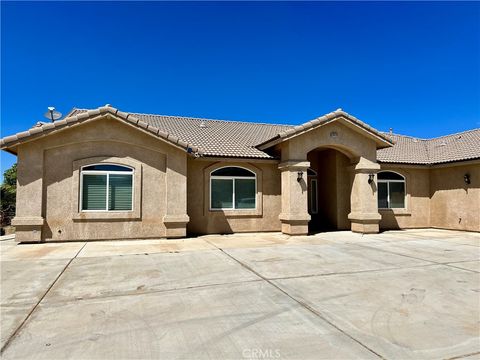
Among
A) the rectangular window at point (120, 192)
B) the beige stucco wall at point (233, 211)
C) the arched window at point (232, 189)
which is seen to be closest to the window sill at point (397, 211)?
the beige stucco wall at point (233, 211)

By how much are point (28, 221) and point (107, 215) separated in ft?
8.88

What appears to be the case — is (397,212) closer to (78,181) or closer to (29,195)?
(78,181)

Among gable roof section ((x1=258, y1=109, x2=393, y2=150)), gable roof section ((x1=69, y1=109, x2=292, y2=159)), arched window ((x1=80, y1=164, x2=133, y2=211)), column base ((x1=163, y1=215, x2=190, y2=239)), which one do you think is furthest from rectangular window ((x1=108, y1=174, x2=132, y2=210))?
gable roof section ((x1=258, y1=109, x2=393, y2=150))

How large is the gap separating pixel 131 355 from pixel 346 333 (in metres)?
2.78

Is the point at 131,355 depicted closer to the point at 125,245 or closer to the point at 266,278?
the point at 266,278

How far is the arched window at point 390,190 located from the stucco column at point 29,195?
16307 millimetres

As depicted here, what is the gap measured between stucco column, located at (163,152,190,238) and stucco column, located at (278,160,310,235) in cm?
458

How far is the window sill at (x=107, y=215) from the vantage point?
42.1 ft

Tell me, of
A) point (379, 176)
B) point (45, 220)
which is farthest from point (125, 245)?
point (379, 176)

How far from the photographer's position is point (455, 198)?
17.7 m

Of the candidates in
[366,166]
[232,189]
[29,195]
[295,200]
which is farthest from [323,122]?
[29,195]

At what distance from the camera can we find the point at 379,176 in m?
18.3

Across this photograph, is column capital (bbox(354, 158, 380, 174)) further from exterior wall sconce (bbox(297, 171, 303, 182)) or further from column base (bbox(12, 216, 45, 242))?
column base (bbox(12, 216, 45, 242))

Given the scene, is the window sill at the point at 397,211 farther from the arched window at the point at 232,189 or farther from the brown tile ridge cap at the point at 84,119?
the brown tile ridge cap at the point at 84,119
